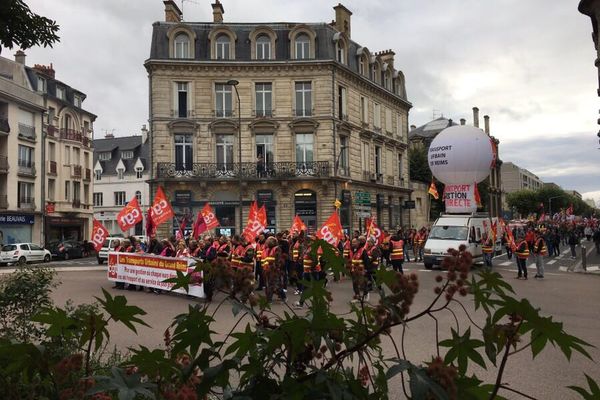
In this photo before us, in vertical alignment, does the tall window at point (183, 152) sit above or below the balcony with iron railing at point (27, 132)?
below

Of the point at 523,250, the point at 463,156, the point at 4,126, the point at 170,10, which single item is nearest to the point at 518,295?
the point at 523,250

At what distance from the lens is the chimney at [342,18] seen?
41.5 metres

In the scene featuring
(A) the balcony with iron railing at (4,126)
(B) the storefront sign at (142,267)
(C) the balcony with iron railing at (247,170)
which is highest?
(A) the balcony with iron railing at (4,126)

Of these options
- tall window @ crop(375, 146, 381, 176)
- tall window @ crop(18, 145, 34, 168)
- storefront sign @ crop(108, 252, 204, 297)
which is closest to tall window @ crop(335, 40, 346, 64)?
tall window @ crop(375, 146, 381, 176)

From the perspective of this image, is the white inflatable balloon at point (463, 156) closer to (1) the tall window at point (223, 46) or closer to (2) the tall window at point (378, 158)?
(1) the tall window at point (223, 46)

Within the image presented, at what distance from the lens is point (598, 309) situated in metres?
12.2

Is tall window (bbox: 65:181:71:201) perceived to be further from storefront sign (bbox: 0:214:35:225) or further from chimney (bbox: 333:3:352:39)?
chimney (bbox: 333:3:352:39)

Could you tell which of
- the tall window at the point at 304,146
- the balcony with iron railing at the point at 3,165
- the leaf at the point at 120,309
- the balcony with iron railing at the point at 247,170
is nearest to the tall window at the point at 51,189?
the balcony with iron railing at the point at 3,165

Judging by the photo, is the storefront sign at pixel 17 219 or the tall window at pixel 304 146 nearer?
the storefront sign at pixel 17 219

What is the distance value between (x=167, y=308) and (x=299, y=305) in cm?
1098

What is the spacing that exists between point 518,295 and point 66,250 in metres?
39.6

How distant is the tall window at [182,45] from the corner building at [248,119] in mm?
68

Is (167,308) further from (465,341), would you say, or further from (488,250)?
(488,250)

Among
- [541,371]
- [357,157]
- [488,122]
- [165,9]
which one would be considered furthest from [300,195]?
[488,122]
